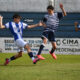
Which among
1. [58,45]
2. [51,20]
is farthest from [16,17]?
[58,45]

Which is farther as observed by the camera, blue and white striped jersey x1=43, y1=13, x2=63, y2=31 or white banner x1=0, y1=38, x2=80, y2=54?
white banner x1=0, y1=38, x2=80, y2=54

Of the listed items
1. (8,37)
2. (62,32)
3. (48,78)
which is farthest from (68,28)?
(48,78)

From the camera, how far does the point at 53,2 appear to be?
23859 millimetres

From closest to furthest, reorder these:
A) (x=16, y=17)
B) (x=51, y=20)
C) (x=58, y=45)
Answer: (x=16, y=17) → (x=51, y=20) → (x=58, y=45)

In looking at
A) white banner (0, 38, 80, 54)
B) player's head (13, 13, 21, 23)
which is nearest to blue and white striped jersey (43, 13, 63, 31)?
player's head (13, 13, 21, 23)

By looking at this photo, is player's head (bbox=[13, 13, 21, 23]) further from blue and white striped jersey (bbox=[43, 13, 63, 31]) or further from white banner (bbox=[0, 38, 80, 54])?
white banner (bbox=[0, 38, 80, 54])

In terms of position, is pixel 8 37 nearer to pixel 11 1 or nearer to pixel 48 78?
pixel 11 1

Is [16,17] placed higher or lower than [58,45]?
higher

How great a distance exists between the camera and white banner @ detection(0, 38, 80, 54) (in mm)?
21434

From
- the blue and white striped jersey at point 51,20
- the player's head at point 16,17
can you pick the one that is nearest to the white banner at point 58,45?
the blue and white striped jersey at point 51,20

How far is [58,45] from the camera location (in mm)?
21453

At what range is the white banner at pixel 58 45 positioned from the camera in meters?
21.4

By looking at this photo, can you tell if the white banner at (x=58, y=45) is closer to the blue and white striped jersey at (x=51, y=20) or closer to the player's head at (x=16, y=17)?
the blue and white striped jersey at (x=51, y=20)

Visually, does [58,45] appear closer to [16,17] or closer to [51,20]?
[51,20]
